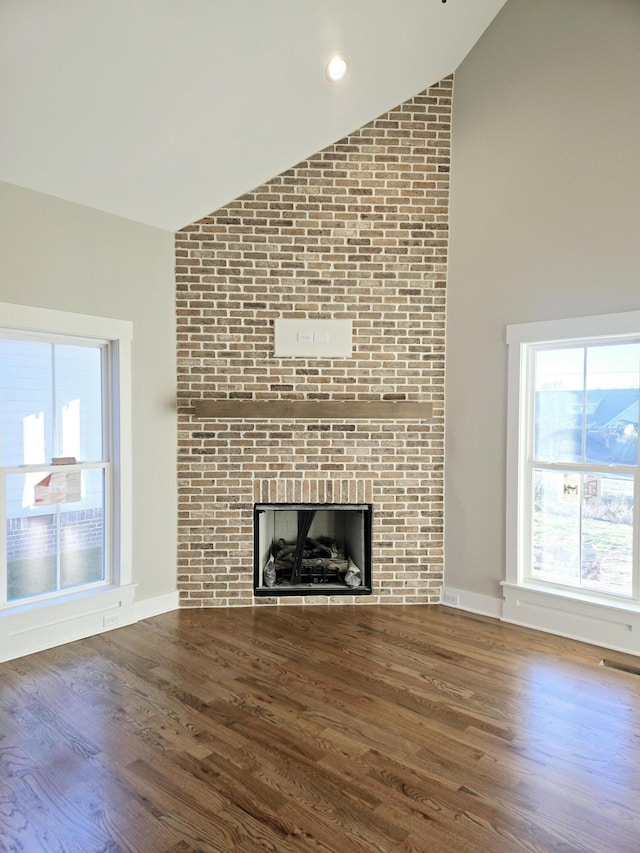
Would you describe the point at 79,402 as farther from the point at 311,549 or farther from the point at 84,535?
the point at 311,549

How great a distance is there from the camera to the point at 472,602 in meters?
4.27

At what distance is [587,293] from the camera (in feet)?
12.0

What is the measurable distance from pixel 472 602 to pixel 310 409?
1886 mm

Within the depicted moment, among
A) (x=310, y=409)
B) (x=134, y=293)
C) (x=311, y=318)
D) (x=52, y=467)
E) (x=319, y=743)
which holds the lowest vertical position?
(x=319, y=743)

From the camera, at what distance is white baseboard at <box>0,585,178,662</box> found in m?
3.42

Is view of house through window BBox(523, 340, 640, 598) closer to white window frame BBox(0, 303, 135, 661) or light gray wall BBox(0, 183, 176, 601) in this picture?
light gray wall BBox(0, 183, 176, 601)

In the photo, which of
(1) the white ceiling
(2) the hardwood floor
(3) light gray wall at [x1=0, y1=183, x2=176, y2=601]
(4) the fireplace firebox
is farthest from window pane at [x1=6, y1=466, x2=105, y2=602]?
(1) the white ceiling

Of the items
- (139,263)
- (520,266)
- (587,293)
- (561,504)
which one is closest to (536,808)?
(561,504)

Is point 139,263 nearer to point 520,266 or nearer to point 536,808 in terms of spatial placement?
point 520,266

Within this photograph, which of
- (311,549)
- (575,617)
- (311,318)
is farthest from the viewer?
(311,549)

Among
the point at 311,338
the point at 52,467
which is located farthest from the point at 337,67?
the point at 52,467

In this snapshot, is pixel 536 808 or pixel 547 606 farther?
pixel 547 606

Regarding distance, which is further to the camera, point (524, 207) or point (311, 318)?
point (311, 318)

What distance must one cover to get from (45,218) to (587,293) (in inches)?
135
